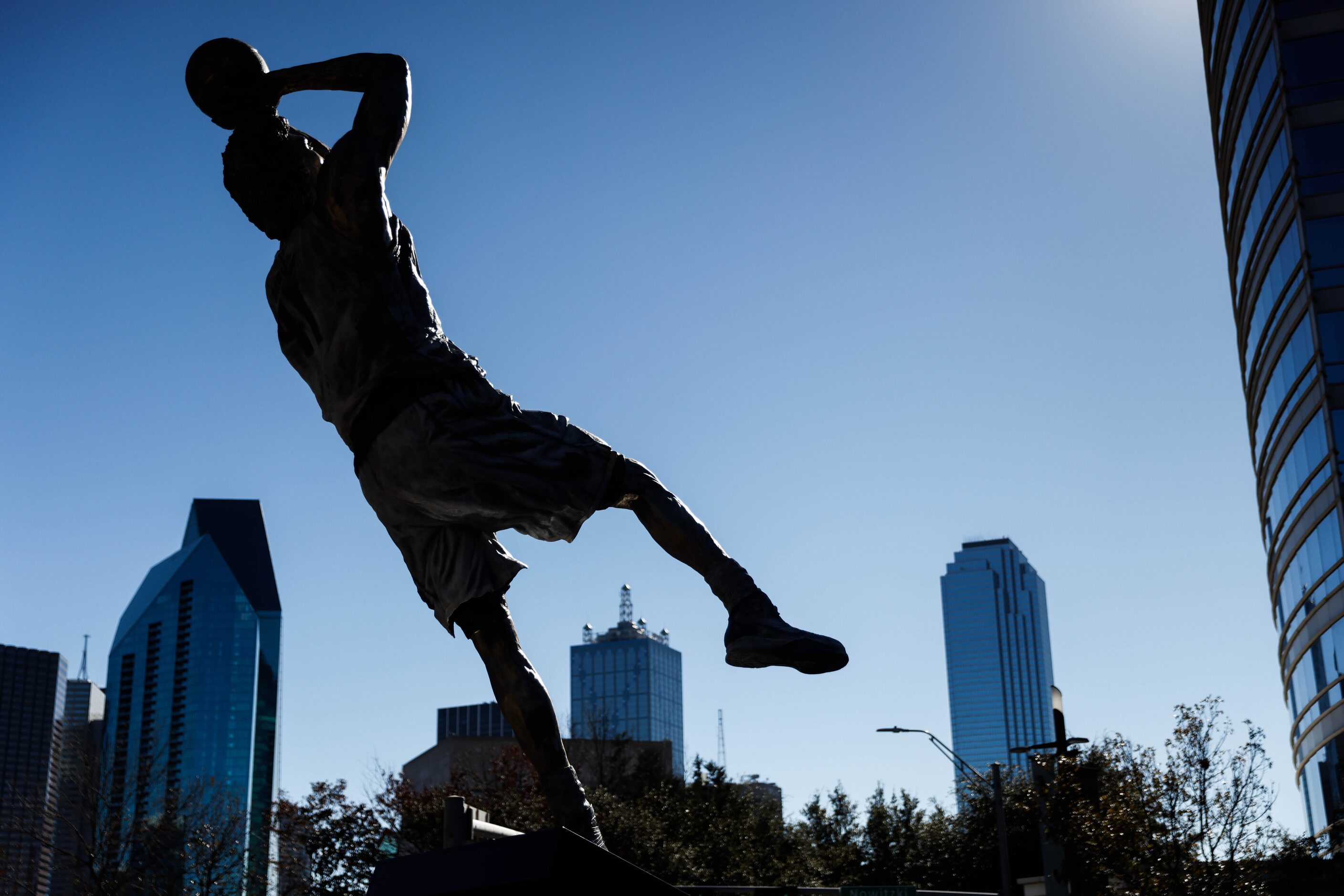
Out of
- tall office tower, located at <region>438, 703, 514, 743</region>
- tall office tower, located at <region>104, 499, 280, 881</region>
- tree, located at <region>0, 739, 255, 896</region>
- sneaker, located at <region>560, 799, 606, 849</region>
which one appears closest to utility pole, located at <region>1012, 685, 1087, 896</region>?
tree, located at <region>0, 739, 255, 896</region>

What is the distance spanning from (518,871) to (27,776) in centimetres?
3928

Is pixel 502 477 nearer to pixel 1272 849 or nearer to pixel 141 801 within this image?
pixel 1272 849

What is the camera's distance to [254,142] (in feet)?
12.5

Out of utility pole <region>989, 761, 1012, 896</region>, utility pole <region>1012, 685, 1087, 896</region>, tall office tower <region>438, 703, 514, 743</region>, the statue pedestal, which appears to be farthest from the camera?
tall office tower <region>438, 703, 514, 743</region>

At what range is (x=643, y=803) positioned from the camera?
115 ft

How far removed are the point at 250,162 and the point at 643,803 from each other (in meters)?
32.8

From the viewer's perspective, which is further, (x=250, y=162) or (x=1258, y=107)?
(x=1258, y=107)

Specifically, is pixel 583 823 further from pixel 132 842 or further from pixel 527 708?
pixel 132 842

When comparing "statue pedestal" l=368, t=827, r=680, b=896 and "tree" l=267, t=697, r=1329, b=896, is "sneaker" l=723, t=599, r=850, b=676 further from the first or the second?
"tree" l=267, t=697, r=1329, b=896

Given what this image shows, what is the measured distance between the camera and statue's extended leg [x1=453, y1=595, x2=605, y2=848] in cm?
353

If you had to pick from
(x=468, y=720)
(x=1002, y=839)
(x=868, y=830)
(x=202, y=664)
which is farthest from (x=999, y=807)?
(x=202, y=664)

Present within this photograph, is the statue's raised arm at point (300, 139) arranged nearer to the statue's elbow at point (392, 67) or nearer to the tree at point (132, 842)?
the statue's elbow at point (392, 67)

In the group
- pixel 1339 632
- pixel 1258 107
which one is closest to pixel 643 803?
pixel 1339 632

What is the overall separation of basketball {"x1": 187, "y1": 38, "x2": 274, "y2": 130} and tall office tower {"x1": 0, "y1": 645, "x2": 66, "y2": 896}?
1170 inches
